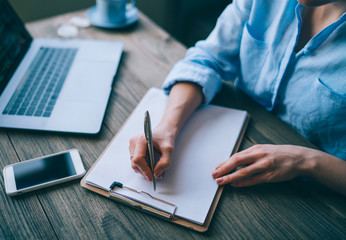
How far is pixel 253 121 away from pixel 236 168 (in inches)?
6.5

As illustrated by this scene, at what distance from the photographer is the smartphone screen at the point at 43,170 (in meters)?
0.52

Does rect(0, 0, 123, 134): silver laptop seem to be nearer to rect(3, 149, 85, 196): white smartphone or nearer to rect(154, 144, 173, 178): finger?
rect(3, 149, 85, 196): white smartphone

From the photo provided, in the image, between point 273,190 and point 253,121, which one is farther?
point 253,121

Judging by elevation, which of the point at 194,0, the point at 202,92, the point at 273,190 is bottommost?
the point at 194,0

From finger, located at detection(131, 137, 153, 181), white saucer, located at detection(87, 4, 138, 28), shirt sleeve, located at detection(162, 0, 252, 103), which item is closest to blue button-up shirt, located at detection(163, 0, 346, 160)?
shirt sleeve, located at detection(162, 0, 252, 103)

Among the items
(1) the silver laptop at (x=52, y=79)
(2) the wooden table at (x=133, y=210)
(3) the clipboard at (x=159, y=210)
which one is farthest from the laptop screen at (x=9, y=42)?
(3) the clipboard at (x=159, y=210)

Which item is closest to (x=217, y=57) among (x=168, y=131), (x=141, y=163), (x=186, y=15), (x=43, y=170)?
(x=168, y=131)

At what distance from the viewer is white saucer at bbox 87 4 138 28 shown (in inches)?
38.4

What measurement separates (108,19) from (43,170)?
0.65m

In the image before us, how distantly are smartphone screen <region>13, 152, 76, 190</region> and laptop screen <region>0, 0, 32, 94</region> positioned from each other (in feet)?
0.86

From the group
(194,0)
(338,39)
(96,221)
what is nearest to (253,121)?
(338,39)

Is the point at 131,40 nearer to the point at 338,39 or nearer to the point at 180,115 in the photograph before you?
the point at 180,115

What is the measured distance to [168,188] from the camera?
1.69ft

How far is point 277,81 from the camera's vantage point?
0.68 meters
